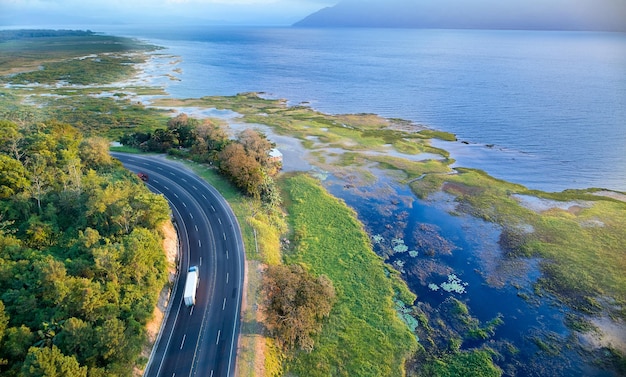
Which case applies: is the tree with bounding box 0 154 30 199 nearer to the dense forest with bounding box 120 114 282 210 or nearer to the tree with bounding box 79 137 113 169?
the tree with bounding box 79 137 113 169

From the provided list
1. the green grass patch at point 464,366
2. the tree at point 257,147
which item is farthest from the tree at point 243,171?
the green grass patch at point 464,366

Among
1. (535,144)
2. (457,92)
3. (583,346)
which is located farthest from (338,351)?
(457,92)

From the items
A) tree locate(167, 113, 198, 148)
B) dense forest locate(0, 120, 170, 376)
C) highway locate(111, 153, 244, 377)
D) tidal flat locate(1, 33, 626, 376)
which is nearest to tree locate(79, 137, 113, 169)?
dense forest locate(0, 120, 170, 376)

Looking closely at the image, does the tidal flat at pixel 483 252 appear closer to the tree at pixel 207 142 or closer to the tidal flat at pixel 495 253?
the tidal flat at pixel 495 253

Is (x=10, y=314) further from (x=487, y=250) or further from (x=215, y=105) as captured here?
(x=215, y=105)

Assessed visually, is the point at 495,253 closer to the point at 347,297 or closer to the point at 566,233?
the point at 566,233

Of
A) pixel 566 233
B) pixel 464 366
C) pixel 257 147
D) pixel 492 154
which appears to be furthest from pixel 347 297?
pixel 492 154
